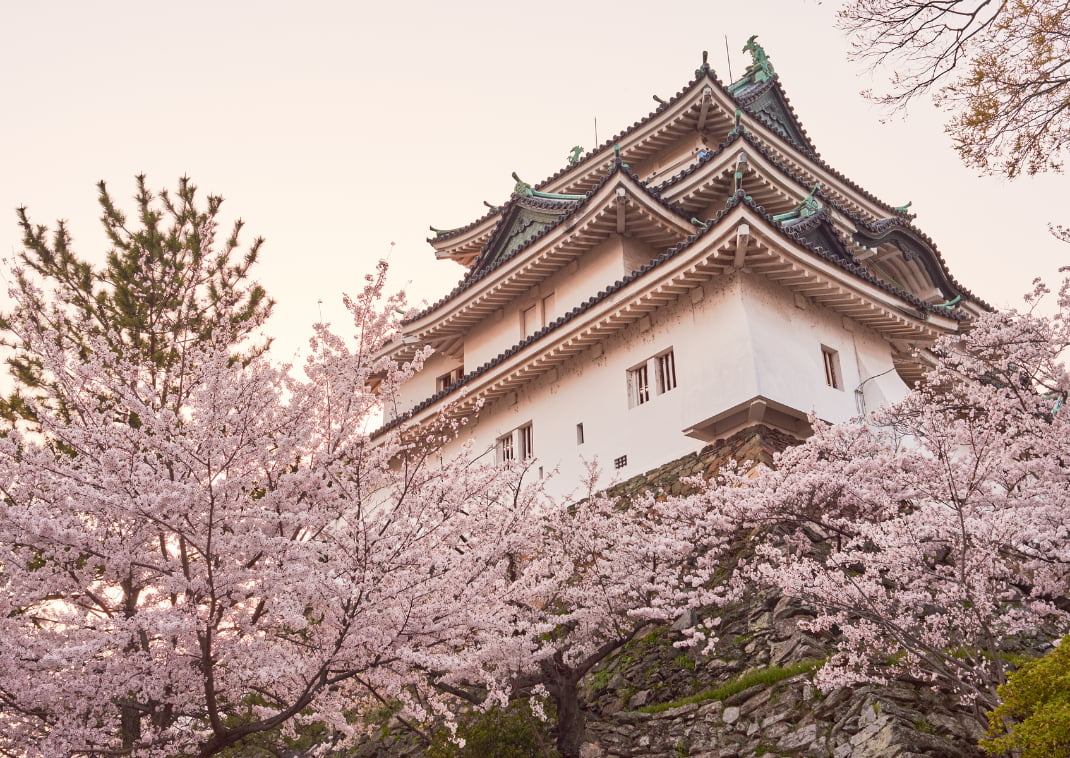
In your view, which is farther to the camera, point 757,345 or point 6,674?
point 757,345

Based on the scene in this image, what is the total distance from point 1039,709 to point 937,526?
2.93 metres

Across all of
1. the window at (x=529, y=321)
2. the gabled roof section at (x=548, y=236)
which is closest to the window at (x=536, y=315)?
the window at (x=529, y=321)

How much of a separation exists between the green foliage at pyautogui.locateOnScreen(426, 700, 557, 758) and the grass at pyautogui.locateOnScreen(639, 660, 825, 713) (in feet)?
5.13

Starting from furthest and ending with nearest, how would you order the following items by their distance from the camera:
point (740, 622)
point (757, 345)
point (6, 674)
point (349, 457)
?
1. point (757, 345)
2. point (740, 622)
3. point (349, 457)
4. point (6, 674)

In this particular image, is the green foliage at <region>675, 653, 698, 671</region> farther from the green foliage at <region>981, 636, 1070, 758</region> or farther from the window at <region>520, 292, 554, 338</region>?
the window at <region>520, 292, 554, 338</region>

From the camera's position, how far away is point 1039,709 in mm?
5883

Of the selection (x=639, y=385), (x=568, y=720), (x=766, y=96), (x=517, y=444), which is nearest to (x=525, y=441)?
(x=517, y=444)

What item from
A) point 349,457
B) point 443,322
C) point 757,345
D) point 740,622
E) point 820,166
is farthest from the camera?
point 820,166

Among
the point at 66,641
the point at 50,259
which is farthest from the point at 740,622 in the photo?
the point at 50,259

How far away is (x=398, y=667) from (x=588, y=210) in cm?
1190

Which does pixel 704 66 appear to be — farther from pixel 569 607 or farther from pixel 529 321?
pixel 569 607

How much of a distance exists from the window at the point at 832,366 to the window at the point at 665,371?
279cm

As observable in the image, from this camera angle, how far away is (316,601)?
24.5 ft

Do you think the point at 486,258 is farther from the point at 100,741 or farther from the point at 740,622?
the point at 100,741
